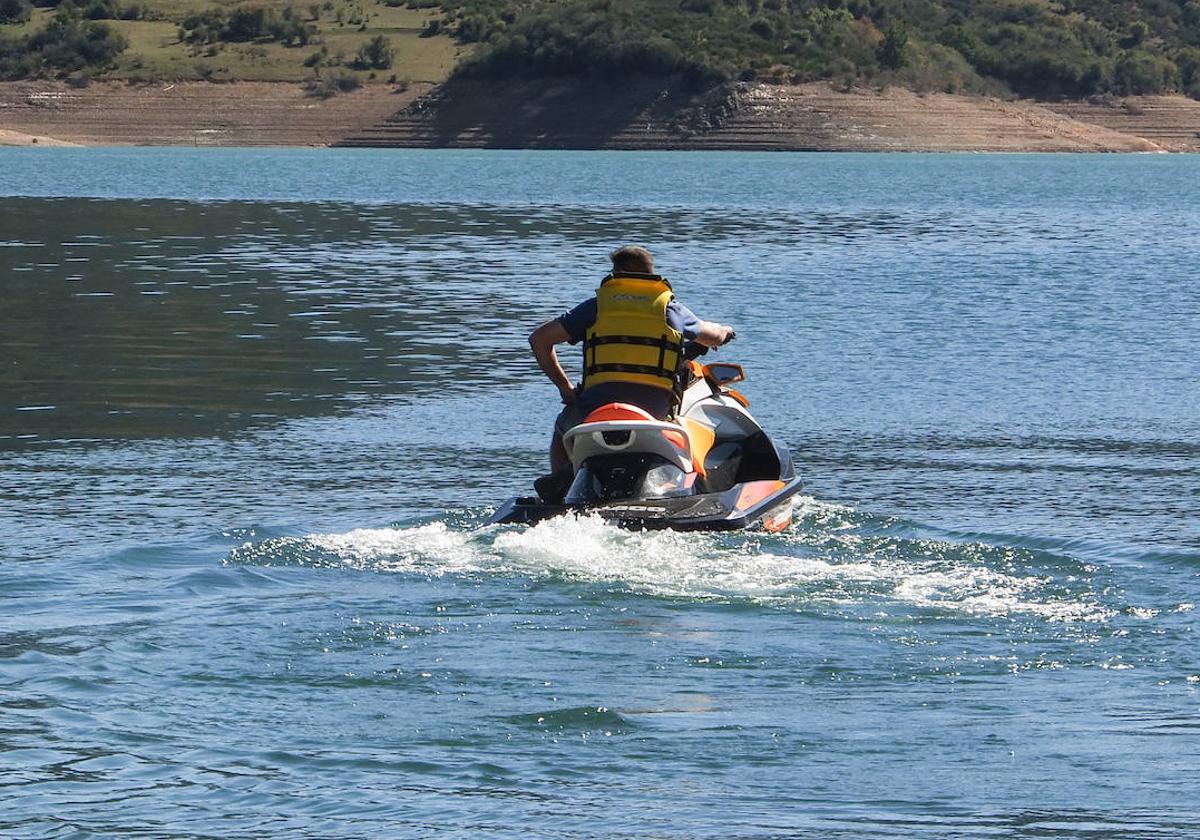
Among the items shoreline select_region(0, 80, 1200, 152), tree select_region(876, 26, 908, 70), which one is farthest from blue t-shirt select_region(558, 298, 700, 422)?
tree select_region(876, 26, 908, 70)

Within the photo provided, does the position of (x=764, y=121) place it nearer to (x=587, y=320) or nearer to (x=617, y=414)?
(x=587, y=320)

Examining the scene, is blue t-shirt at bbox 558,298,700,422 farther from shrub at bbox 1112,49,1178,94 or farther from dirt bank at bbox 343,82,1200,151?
shrub at bbox 1112,49,1178,94

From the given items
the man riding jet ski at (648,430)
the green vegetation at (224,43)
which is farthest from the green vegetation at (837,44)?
the man riding jet ski at (648,430)

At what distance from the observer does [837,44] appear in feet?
398

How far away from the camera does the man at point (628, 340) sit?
40.7ft

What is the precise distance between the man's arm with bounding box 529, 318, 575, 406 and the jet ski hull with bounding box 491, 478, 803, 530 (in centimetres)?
106

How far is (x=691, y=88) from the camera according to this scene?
11600 centimetres

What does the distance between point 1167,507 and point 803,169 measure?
80.1 meters

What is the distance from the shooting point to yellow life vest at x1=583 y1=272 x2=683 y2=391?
12.4 m

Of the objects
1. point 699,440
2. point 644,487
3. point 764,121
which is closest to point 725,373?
point 699,440

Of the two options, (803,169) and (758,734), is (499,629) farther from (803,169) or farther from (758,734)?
(803,169)

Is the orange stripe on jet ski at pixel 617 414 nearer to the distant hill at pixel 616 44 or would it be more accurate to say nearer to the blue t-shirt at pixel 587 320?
the blue t-shirt at pixel 587 320

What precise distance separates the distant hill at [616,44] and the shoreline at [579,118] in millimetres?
1224

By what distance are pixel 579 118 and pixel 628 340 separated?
346 feet
